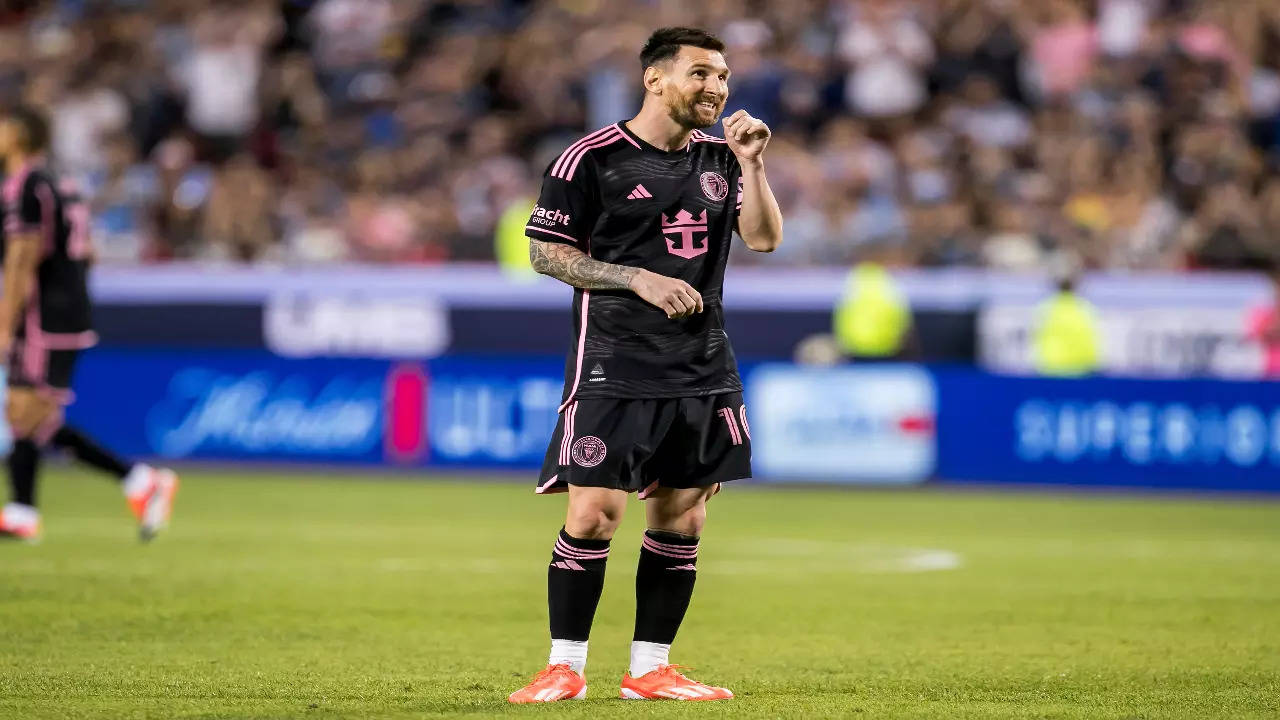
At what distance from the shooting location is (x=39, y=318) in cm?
1087

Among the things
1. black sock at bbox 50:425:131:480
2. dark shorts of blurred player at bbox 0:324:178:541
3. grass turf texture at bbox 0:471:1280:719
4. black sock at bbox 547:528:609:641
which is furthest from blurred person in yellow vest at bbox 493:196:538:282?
black sock at bbox 547:528:609:641

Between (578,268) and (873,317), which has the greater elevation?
(578,268)

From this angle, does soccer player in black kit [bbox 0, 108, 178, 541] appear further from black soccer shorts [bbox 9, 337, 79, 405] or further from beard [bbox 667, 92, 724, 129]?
beard [bbox 667, 92, 724, 129]

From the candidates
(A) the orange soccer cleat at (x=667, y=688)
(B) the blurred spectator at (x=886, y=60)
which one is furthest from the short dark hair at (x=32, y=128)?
(B) the blurred spectator at (x=886, y=60)

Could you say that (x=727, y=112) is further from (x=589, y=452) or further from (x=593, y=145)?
(x=589, y=452)

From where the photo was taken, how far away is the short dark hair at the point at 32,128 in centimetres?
1063

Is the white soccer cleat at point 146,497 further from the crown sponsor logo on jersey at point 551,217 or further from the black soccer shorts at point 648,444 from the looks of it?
the crown sponsor logo on jersey at point 551,217

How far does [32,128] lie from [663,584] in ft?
19.3

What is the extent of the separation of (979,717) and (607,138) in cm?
213

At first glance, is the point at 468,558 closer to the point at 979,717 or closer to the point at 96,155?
the point at 979,717

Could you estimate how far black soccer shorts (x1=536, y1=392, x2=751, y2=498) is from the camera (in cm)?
602

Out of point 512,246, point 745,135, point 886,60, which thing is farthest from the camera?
point 886,60

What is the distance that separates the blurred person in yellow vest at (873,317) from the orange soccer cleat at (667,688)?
11129 mm

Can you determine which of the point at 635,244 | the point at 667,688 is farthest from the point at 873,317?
the point at 667,688
